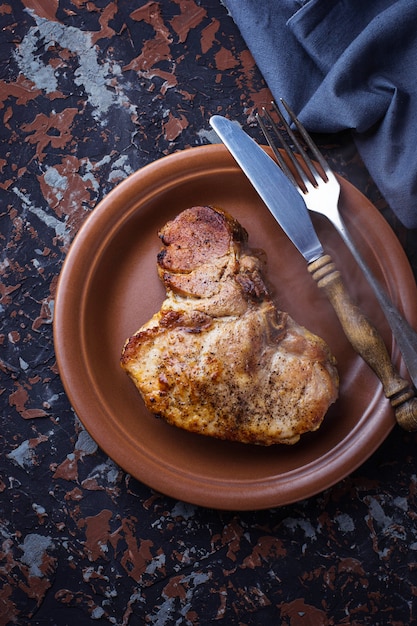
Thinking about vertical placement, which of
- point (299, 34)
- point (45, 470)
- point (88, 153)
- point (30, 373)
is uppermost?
point (299, 34)

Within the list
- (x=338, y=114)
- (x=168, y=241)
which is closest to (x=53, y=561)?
(x=168, y=241)

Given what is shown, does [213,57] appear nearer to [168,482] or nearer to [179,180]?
[179,180]

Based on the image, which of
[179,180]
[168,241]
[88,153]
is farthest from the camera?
[88,153]

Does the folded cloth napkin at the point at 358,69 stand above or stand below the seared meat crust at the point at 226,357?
above

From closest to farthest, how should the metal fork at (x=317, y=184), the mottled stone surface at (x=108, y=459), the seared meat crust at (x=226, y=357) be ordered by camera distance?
1. the seared meat crust at (x=226, y=357)
2. the metal fork at (x=317, y=184)
3. the mottled stone surface at (x=108, y=459)

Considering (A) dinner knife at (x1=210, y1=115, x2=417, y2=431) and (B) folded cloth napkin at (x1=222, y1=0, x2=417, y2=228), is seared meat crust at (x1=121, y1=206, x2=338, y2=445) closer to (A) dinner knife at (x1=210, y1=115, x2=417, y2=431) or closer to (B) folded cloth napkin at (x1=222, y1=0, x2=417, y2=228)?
(A) dinner knife at (x1=210, y1=115, x2=417, y2=431)

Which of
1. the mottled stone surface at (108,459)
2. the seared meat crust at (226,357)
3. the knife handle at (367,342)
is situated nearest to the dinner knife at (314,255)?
the knife handle at (367,342)

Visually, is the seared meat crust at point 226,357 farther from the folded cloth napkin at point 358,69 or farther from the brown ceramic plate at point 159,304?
the folded cloth napkin at point 358,69

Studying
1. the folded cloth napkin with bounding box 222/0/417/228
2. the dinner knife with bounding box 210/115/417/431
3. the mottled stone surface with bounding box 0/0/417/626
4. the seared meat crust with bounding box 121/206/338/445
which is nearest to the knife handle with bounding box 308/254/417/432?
the dinner knife with bounding box 210/115/417/431
